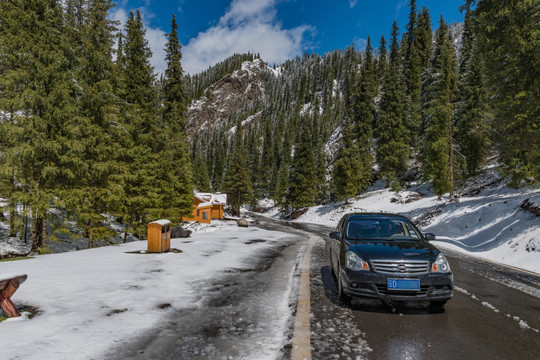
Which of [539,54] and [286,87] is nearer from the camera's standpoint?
[539,54]

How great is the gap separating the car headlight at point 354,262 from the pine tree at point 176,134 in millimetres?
22251

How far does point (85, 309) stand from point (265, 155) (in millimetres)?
87619

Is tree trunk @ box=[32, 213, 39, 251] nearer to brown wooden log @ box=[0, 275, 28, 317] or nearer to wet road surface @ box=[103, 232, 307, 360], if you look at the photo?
brown wooden log @ box=[0, 275, 28, 317]

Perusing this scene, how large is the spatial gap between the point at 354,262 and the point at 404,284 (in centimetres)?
78

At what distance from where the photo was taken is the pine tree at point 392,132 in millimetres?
41312

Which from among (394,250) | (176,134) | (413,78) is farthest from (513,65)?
(413,78)

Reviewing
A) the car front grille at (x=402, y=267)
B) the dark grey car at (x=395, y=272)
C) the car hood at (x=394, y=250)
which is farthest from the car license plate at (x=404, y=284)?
the car hood at (x=394, y=250)

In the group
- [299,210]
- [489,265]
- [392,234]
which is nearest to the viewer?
[392,234]

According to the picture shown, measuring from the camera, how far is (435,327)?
4043 millimetres

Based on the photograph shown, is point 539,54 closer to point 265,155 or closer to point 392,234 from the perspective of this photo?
point 392,234

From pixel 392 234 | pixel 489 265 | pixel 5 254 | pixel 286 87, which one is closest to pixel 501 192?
pixel 489 265

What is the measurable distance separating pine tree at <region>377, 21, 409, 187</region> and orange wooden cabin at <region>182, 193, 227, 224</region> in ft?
90.5

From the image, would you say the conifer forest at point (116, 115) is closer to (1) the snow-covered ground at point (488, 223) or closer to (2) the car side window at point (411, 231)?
(1) the snow-covered ground at point (488, 223)

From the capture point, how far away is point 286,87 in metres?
174
